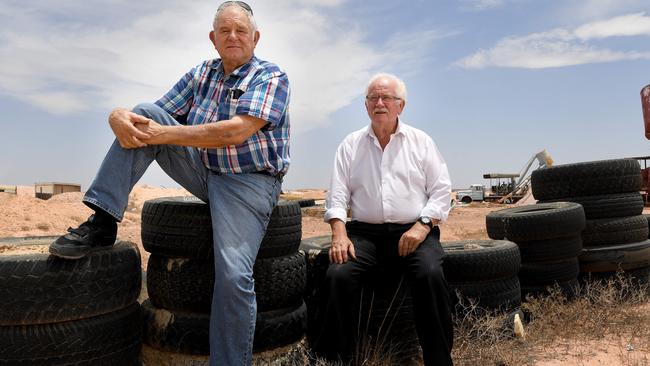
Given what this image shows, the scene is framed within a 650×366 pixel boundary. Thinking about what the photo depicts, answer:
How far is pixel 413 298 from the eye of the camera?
3459 millimetres

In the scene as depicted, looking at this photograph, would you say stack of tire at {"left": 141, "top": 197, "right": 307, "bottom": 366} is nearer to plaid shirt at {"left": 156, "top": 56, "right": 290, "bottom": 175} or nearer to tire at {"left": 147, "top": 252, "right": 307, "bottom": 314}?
tire at {"left": 147, "top": 252, "right": 307, "bottom": 314}

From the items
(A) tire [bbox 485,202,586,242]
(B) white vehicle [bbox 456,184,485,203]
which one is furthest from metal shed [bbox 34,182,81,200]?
(A) tire [bbox 485,202,586,242]

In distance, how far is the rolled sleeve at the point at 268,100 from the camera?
3025 mm

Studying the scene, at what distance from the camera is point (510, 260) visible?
445 centimetres

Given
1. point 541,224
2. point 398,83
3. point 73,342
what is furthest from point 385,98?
point 73,342

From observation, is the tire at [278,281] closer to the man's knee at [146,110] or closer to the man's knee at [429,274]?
the man's knee at [429,274]

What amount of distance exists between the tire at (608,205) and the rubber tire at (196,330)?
13.2 feet

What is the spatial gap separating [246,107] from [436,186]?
1528 millimetres

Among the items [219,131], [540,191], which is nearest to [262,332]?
[219,131]

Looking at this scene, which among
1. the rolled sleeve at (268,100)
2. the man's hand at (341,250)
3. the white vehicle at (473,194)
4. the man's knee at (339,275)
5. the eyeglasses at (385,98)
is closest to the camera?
the rolled sleeve at (268,100)

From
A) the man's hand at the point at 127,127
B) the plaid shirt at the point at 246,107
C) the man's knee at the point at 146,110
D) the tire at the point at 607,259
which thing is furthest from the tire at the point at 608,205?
the man's hand at the point at 127,127

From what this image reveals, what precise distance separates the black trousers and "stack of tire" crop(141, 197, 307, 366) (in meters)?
0.22

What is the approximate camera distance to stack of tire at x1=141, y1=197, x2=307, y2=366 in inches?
128

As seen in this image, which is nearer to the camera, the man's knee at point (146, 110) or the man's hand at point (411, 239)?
the man's knee at point (146, 110)
